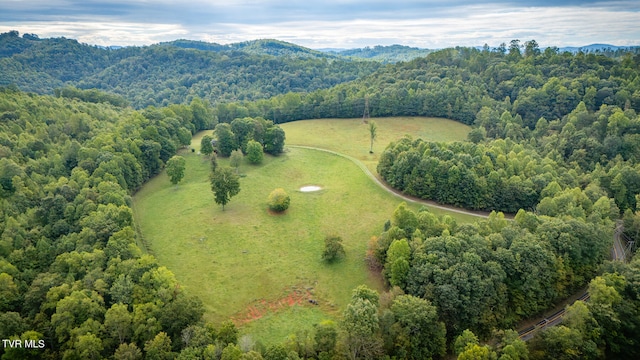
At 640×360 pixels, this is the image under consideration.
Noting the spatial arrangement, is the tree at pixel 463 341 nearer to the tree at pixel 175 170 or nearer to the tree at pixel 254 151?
the tree at pixel 175 170

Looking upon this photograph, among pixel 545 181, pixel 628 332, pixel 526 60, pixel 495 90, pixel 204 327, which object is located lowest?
pixel 628 332

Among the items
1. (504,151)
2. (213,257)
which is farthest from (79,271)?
(504,151)

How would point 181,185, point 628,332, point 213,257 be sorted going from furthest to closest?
point 181,185, point 213,257, point 628,332

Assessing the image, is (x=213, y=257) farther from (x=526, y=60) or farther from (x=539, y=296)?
(x=526, y=60)

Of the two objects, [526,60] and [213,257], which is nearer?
[213,257]

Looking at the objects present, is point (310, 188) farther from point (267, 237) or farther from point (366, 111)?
point (366, 111)

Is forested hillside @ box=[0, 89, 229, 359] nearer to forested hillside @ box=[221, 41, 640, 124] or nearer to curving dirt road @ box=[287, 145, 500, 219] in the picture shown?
curving dirt road @ box=[287, 145, 500, 219]

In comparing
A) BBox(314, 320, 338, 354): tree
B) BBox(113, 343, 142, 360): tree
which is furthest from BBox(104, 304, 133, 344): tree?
BBox(314, 320, 338, 354): tree
